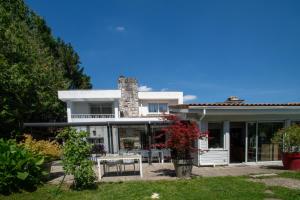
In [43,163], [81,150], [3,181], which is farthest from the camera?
[43,163]

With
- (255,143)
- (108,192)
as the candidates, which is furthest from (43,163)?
(255,143)

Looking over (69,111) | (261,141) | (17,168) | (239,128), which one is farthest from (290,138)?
(69,111)

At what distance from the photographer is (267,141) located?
12.2 meters

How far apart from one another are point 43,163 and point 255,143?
1010cm

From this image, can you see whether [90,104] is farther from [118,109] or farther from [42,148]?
[42,148]

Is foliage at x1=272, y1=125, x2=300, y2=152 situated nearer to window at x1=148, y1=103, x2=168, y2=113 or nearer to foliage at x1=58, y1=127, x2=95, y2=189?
foliage at x1=58, y1=127, x2=95, y2=189

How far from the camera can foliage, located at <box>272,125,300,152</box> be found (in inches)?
400

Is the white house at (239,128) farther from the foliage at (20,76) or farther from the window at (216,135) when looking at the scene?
the foliage at (20,76)

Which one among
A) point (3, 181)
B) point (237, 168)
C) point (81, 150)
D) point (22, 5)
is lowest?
point (237, 168)

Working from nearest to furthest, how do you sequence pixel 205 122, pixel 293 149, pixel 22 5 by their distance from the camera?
pixel 293 149 < pixel 205 122 < pixel 22 5

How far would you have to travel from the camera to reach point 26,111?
55.0 ft

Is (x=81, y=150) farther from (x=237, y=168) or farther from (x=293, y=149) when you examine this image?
(x=293, y=149)

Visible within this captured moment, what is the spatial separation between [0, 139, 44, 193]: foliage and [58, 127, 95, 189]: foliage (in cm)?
126

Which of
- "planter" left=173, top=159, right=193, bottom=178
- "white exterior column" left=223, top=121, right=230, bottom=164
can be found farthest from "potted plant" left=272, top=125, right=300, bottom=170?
"planter" left=173, top=159, right=193, bottom=178
